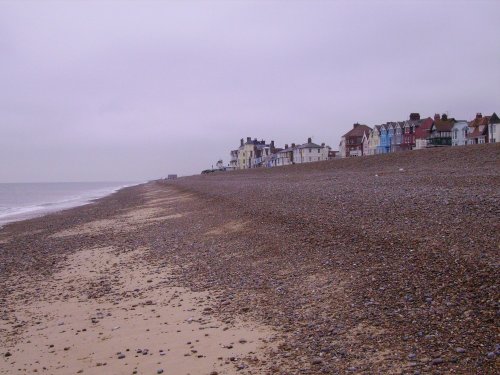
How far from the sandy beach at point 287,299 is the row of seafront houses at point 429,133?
57925mm

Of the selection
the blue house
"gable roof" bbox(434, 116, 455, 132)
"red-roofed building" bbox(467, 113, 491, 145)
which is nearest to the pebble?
"red-roofed building" bbox(467, 113, 491, 145)

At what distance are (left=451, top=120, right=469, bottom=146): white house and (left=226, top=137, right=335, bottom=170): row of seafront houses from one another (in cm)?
3517

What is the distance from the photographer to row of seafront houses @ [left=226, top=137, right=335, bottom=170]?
107 meters

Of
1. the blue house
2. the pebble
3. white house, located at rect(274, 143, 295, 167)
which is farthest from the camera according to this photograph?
white house, located at rect(274, 143, 295, 167)

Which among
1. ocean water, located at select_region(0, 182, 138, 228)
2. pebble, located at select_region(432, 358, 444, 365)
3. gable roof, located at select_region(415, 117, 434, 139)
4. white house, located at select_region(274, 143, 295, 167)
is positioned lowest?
ocean water, located at select_region(0, 182, 138, 228)

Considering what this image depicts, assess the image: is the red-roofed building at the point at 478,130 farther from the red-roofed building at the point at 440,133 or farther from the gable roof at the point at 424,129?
the gable roof at the point at 424,129

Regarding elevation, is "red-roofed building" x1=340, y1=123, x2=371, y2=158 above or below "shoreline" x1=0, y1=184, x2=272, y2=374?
above

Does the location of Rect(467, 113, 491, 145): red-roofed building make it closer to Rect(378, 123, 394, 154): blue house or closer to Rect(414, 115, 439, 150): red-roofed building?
Rect(414, 115, 439, 150): red-roofed building

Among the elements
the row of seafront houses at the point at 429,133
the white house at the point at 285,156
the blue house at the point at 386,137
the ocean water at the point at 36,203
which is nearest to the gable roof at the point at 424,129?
the row of seafront houses at the point at 429,133

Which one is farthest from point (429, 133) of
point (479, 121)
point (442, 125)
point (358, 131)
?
point (358, 131)

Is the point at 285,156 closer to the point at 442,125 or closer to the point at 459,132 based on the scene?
the point at 442,125

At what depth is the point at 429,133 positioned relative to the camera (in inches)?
2874

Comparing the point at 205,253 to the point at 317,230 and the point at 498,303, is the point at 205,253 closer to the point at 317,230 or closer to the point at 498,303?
the point at 317,230

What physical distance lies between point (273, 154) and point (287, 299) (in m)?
124
